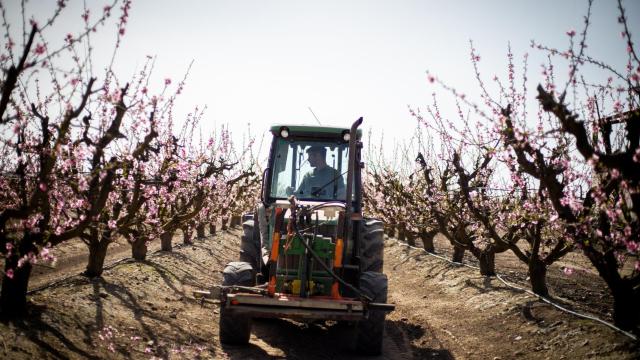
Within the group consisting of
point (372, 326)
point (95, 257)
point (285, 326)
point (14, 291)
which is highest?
point (14, 291)

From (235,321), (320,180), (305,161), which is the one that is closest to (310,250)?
(235,321)

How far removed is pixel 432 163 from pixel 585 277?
5.90 m

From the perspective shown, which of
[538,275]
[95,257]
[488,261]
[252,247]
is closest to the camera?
[252,247]

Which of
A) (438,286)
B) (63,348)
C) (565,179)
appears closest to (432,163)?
(438,286)

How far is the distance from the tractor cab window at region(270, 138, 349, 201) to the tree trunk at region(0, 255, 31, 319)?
3.74m

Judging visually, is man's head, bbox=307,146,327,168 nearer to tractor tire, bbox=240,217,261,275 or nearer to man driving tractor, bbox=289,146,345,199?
man driving tractor, bbox=289,146,345,199

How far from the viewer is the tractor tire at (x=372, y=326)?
20.4ft

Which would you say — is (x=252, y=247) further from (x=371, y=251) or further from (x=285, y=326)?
(x=371, y=251)

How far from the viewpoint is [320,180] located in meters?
7.67

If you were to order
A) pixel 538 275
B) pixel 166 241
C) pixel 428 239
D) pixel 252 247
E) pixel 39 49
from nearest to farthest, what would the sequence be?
pixel 39 49 < pixel 252 247 < pixel 538 275 < pixel 166 241 < pixel 428 239

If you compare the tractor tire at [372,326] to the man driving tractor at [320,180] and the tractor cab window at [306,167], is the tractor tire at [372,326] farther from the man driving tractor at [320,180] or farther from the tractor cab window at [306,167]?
the tractor cab window at [306,167]

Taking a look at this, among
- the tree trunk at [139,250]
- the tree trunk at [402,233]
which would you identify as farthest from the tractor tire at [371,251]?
the tree trunk at [402,233]

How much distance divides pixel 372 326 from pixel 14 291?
474cm

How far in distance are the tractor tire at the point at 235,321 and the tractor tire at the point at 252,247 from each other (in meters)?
1.20
